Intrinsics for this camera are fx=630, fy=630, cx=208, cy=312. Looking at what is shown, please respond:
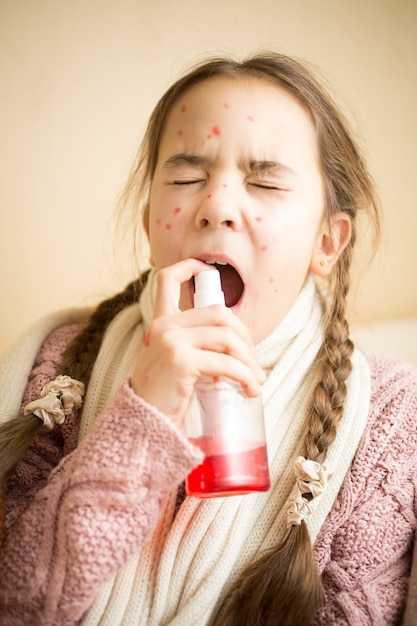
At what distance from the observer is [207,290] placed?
715 millimetres

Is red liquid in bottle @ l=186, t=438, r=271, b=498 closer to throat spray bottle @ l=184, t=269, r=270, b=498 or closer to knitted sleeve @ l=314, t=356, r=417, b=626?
throat spray bottle @ l=184, t=269, r=270, b=498

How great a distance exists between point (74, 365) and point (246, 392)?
1.05 feet

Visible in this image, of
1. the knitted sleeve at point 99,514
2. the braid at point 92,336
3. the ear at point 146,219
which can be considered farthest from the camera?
the ear at point 146,219

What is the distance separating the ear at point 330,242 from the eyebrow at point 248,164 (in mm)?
140

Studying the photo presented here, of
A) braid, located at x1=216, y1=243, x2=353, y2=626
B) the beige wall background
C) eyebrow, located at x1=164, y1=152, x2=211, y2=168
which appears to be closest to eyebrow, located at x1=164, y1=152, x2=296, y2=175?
eyebrow, located at x1=164, y1=152, x2=211, y2=168

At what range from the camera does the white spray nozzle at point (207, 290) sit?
711 millimetres

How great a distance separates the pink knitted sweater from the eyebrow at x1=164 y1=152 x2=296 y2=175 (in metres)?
0.33

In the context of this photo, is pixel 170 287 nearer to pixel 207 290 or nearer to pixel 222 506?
pixel 207 290

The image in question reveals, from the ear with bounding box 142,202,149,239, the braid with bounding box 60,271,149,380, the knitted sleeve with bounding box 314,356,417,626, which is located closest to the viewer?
the knitted sleeve with bounding box 314,356,417,626

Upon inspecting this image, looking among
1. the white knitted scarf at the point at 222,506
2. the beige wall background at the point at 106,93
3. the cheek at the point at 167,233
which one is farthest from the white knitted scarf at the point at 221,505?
the beige wall background at the point at 106,93

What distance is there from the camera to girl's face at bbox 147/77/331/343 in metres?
0.82

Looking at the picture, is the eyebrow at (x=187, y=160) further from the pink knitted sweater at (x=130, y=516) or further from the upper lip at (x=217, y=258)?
the pink knitted sweater at (x=130, y=516)

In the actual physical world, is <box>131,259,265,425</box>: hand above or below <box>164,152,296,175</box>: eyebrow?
below

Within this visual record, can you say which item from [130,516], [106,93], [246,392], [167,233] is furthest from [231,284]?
[106,93]
